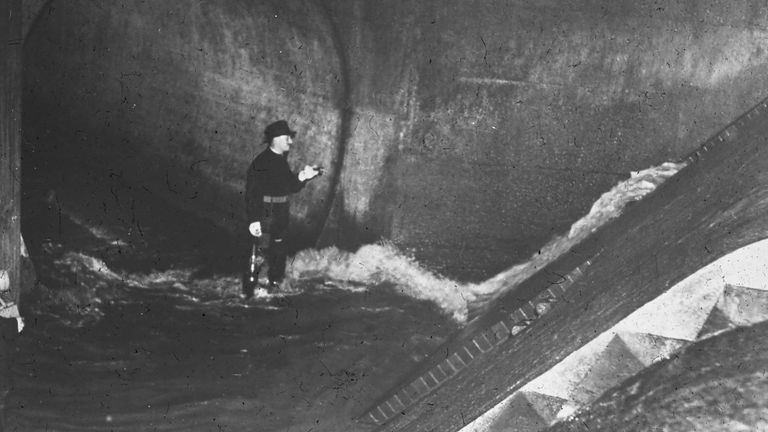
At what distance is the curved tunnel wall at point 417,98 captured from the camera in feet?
9.74

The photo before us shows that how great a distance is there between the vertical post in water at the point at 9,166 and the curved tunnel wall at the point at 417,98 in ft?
0.22

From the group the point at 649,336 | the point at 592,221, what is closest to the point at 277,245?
the point at 592,221

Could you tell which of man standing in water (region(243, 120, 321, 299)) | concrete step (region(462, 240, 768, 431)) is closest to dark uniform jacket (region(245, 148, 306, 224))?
man standing in water (region(243, 120, 321, 299))

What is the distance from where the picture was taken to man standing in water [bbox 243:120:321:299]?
3.07m

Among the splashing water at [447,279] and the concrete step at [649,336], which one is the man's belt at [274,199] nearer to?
the splashing water at [447,279]

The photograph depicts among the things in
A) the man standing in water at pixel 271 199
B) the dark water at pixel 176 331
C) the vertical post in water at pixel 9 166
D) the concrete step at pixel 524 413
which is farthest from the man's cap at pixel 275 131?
the concrete step at pixel 524 413

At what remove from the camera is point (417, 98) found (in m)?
3.07

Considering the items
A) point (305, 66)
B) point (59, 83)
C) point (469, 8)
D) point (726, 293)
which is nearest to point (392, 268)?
point (305, 66)

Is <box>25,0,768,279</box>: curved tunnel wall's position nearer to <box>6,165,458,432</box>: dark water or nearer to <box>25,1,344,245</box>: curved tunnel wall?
<box>25,1,344,245</box>: curved tunnel wall

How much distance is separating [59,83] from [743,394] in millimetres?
3147

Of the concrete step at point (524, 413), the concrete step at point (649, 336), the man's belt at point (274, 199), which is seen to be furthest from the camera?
the man's belt at point (274, 199)

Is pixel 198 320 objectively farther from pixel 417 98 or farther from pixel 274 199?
pixel 417 98

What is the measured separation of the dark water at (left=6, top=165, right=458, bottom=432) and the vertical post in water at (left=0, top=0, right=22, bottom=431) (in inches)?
2.2

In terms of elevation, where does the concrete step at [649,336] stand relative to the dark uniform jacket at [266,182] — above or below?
below
